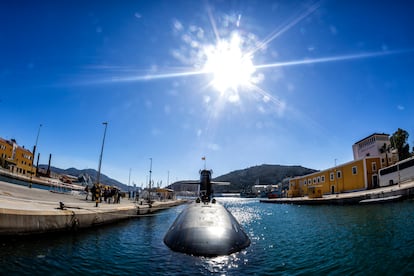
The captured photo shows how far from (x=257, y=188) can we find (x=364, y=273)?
17455 centimetres

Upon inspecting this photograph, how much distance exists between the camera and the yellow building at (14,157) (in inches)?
2430

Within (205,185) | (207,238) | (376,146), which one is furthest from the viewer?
(376,146)

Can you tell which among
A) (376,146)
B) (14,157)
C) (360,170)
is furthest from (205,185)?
(14,157)

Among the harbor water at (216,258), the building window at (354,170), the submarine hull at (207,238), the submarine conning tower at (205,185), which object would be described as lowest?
the harbor water at (216,258)

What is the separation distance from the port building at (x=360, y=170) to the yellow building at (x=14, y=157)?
7964 cm

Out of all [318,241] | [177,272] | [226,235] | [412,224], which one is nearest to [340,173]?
[412,224]

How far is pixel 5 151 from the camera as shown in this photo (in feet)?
207

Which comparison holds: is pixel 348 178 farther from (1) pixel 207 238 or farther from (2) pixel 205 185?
(1) pixel 207 238

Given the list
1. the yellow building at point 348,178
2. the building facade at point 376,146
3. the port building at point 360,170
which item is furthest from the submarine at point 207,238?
the building facade at point 376,146

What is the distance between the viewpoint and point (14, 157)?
2630 inches

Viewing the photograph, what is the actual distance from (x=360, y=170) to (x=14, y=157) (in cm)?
9071

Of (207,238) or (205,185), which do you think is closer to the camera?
(207,238)

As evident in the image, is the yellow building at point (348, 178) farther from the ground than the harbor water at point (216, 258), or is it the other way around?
the yellow building at point (348, 178)

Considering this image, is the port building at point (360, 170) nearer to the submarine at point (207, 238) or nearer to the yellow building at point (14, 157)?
the submarine at point (207, 238)
